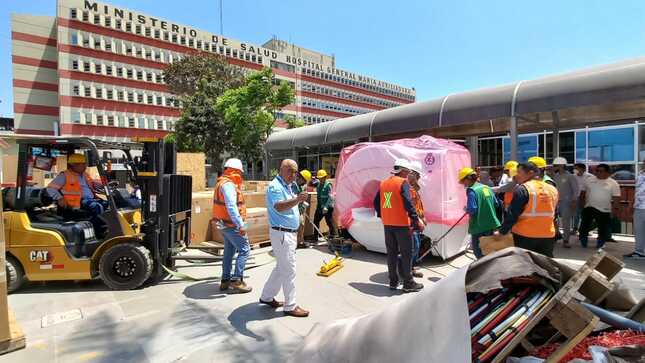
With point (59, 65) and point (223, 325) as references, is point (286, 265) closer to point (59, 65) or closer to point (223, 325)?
point (223, 325)

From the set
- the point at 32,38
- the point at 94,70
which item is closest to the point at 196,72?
the point at 94,70

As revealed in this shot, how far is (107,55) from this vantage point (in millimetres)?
47750

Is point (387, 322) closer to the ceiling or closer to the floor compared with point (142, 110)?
closer to the floor

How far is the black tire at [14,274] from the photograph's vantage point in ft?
17.0

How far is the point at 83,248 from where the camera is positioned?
17.9ft

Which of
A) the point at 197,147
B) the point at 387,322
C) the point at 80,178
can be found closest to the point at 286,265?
the point at 387,322

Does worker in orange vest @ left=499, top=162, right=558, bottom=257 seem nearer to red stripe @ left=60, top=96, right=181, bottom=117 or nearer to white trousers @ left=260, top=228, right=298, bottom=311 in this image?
white trousers @ left=260, top=228, right=298, bottom=311

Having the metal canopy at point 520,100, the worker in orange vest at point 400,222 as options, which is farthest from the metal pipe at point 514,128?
the worker in orange vest at point 400,222

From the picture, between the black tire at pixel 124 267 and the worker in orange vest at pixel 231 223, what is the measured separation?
117 cm

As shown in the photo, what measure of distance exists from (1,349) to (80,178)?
2802 mm

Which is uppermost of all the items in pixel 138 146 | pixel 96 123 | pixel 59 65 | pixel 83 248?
pixel 59 65

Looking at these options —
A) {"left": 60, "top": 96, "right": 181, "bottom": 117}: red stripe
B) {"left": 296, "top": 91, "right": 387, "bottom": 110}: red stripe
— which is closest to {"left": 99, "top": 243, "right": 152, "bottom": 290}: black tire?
{"left": 60, "top": 96, "right": 181, "bottom": 117}: red stripe

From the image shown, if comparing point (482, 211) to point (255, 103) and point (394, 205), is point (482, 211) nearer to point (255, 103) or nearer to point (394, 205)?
point (394, 205)

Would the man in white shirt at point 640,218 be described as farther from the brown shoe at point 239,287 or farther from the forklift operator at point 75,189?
the forklift operator at point 75,189
